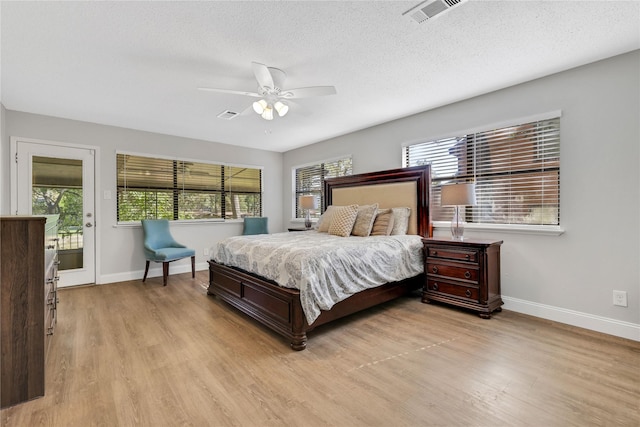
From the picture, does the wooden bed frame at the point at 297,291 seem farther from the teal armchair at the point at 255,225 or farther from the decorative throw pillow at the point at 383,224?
the teal armchair at the point at 255,225

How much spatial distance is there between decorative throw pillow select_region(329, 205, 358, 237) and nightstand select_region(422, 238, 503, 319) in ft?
3.13

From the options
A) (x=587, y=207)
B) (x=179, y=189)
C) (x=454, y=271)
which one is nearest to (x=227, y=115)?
(x=179, y=189)

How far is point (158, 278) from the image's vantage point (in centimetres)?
485

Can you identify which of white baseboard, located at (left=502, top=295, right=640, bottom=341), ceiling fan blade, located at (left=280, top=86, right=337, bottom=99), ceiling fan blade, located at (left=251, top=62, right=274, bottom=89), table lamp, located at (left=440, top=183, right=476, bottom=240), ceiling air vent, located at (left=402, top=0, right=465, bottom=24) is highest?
ceiling air vent, located at (left=402, top=0, right=465, bottom=24)

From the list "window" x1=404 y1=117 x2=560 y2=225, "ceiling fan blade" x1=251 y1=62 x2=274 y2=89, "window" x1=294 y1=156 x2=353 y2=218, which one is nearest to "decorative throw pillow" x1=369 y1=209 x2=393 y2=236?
"window" x1=404 y1=117 x2=560 y2=225

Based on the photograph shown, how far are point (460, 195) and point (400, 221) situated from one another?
0.92 m

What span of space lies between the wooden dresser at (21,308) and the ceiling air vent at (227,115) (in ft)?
8.73

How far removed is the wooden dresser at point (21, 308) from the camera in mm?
1658

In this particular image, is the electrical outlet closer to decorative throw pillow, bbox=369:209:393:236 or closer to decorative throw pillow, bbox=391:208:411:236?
decorative throw pillow, bbox=391:208:411:236

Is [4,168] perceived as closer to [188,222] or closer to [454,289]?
[188,222]

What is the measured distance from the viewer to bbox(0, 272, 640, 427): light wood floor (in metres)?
1.60

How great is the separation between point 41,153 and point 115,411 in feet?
13.6

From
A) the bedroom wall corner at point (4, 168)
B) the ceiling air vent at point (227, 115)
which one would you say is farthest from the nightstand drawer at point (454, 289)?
the bedroom wall corner at point (4, 168)

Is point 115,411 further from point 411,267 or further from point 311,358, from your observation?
point 411,267
